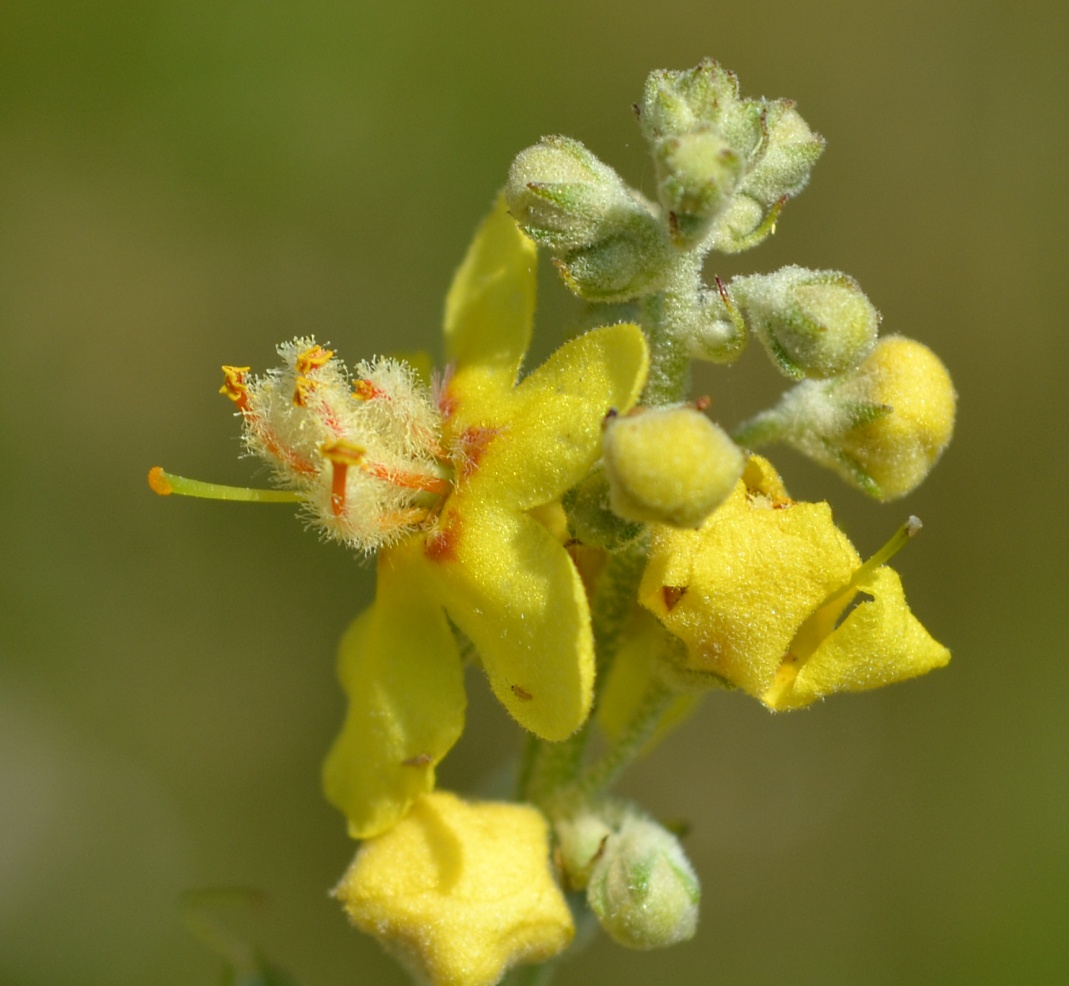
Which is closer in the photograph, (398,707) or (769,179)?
(769,179)

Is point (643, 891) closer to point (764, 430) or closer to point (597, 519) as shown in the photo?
point (597, 519)

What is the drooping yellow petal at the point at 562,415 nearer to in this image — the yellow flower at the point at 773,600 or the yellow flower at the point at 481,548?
the yellow flower at the point at 481,548

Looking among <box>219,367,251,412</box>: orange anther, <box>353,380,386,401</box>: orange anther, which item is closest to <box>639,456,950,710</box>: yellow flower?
<box>353,380,386,401</box>: orange anther

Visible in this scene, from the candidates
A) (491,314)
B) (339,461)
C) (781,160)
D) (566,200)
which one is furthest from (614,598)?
(781,160)

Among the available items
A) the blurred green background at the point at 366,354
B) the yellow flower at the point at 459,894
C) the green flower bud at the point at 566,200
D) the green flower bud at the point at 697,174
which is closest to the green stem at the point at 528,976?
the yellow flower at the point at 459,894

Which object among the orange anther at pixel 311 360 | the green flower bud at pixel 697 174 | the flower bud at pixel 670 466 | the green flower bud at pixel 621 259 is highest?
the green flower bud at pixel 697 174

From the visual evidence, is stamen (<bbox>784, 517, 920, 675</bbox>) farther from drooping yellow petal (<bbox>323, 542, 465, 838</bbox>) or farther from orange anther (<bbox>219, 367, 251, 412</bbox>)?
orange anther (<bbox>219, 367, 251, 412</bbox>)

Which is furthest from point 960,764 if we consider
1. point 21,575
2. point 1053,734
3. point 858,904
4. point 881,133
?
point 21,575

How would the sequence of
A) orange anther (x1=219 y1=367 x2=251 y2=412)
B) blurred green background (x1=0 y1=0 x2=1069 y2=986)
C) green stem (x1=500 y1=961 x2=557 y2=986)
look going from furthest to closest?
1. blurred green background (x1=0 y1=0 x2=1069 y2=986)
2. green stem (x1=500 y1=961 x2=557 y2=986)
3. orange anther (x1=219 y1=367 x2=251 y2=412)
